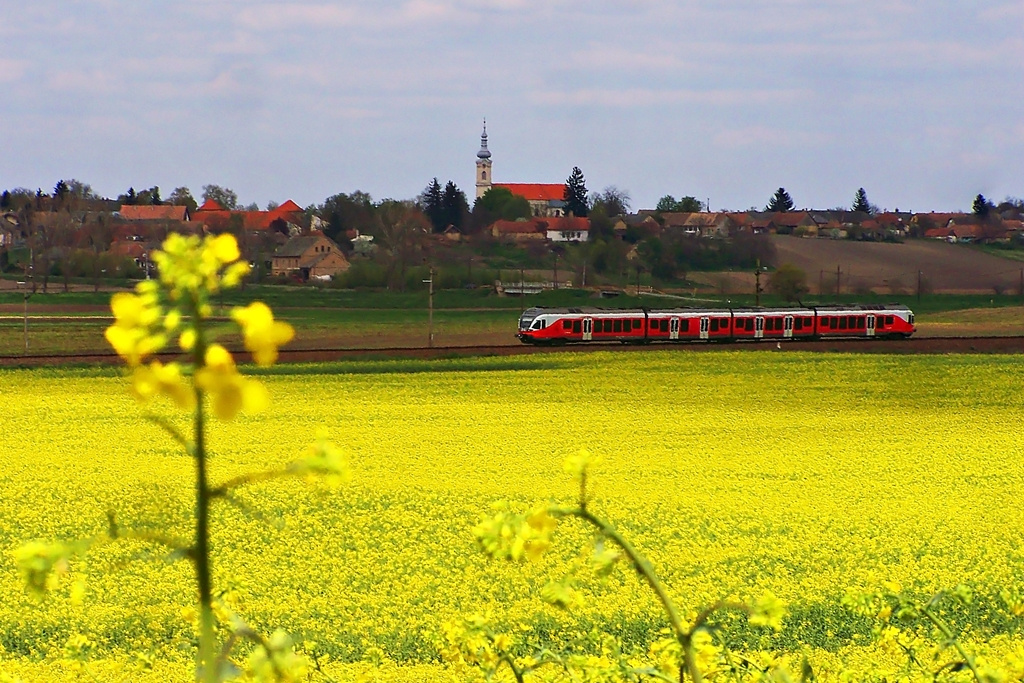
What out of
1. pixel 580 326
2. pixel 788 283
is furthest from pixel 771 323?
pixel 788 283

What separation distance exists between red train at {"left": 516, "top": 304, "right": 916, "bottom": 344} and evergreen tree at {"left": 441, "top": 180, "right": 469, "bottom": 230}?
6963 centimetres

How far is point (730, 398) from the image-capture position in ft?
107

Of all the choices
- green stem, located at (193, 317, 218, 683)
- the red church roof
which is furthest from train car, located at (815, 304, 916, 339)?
the red church roof

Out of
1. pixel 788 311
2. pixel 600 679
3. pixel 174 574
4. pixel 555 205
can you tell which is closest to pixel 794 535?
pixel 174 574

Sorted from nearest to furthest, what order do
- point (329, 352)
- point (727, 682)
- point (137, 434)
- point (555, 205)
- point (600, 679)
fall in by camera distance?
point (600, 679) < point (727, 682) < point (137, 434) < point (329, 352) < point (555, 205)

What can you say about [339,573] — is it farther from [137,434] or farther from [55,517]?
[137,434]

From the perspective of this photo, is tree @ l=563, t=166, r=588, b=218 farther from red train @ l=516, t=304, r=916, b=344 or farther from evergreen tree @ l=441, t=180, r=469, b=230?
red train @ l=516, t=304, r=916, b=344

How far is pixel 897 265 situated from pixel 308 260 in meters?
38.9

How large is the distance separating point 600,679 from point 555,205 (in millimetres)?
163205

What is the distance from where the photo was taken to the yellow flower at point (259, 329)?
1818mm

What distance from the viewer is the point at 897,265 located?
84.4 m

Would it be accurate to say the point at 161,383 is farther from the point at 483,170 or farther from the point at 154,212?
the point at 483,170

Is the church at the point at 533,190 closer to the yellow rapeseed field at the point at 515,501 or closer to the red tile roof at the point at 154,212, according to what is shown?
the red tile roof at the point at 154,212

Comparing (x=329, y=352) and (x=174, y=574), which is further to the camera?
(x=329, y=352)
